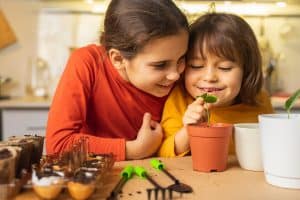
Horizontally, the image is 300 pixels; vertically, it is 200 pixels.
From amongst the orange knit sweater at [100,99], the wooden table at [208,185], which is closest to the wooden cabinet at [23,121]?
the orange knit sweater at [100,99]

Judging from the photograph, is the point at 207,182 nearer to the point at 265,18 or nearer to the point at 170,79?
the point at 170,79

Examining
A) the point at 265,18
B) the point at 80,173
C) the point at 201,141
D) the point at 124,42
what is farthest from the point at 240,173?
the point at 265,18

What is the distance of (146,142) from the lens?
1031 mm

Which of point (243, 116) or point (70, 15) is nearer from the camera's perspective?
point (243, 116)

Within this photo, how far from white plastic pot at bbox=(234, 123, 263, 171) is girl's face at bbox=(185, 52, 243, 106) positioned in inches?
11.6

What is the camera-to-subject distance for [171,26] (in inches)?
41.6

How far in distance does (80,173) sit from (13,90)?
7.60 feet

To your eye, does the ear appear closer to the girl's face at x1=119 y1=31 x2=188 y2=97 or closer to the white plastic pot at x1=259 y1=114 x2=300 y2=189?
the girl's face at x1=119 y1=31 x2=188 y2=97

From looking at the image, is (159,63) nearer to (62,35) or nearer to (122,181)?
(122,181)

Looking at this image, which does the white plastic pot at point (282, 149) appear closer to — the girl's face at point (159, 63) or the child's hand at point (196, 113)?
the child's hand at point (196, 113)

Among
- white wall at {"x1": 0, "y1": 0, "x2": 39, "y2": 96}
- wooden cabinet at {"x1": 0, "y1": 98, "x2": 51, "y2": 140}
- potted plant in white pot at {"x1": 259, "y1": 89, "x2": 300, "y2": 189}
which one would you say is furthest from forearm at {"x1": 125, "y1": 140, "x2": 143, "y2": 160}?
white wall at {"x1": 0, "y1": 0, "x2": 39, "y2": 96}

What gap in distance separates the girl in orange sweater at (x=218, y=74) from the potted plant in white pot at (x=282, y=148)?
35 centimetres

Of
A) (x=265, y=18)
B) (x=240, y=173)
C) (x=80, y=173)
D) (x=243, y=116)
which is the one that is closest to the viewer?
(x=80, y=173)

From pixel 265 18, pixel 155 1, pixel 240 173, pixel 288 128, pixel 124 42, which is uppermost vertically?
pixel 265 18
